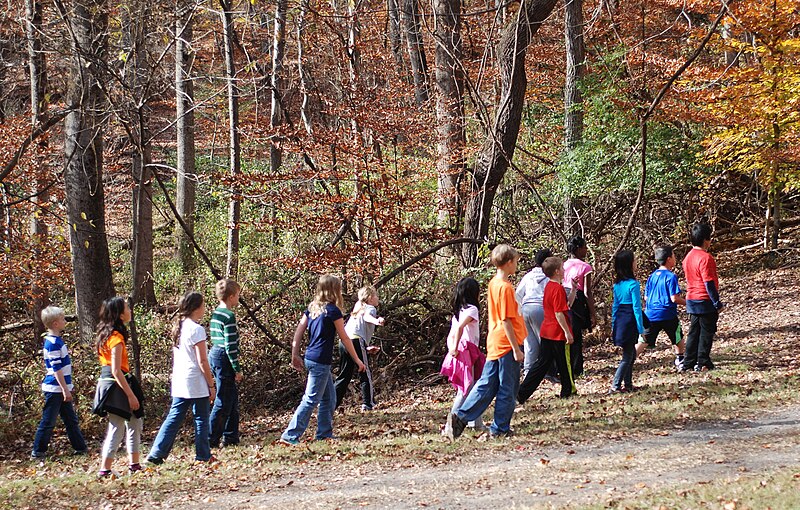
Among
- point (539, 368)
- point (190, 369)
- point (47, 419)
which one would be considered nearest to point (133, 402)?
point (190, 369)

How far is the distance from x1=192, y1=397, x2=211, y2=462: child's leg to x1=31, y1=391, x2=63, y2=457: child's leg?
8.02 ft

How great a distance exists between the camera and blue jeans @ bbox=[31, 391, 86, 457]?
9.45 meters

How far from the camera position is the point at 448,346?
8625 millimetres

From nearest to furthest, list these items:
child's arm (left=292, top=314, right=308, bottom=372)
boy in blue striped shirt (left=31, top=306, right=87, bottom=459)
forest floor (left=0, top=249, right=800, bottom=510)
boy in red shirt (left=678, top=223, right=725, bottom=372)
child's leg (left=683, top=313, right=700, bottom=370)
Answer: forest floor (left=0, top=249, right=800, bottom=510)
child's arm (left=292, top=314, right=308, bottom=372)
boy in blue striped shirt (left=31, top=306, right=87, bottom=459)
boy in red shirt (left=678, top=223, right=725, bottom=372)
child's leg (left=683, top=313, right=700, bottom=370)

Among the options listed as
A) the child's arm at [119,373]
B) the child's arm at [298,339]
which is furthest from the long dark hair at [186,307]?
the child's arm at [298,339]

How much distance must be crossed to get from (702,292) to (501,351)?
384 centimetres

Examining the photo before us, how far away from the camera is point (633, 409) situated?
910 centimetres

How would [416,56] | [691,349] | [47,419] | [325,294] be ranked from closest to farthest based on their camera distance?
[325,294]
[47,419]
[691,349]
[416,56]

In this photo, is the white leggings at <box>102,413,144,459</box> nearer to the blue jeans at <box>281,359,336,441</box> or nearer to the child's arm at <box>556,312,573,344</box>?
the blue jeans at <box>281,359,336,441</box>

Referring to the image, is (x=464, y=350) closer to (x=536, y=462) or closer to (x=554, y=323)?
(x=554, y=323)

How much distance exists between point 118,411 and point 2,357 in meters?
9.67

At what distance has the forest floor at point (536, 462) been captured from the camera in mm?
6211

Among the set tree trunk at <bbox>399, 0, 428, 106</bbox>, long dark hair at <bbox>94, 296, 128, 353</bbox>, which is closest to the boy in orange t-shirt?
long dark hair at <bbox>94, 296, 128, 353</bbox>

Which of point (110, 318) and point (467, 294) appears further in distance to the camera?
point (467, 294)
